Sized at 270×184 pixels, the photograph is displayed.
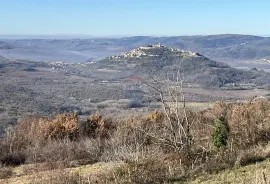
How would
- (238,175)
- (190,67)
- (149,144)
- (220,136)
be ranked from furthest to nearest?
(190,67)
(149,144)
(220,136)
(238,175)

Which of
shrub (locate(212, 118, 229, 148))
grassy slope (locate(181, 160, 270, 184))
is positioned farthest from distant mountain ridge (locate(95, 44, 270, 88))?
grassy slope (locate(181, 160, 270, 184))

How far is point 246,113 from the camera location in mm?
20828

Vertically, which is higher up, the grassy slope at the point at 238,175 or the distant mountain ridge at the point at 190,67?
the grassy slope at the point at 238,175

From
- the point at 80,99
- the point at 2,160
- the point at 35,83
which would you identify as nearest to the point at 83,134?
the point at 2,160

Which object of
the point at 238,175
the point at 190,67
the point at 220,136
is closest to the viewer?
the point at 238,175

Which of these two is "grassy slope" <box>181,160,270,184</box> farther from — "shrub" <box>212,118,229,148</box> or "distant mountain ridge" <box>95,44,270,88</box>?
"distant mountain ridge" <box>95,44,270,88</box>

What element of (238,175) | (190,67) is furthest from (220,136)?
(190,67)

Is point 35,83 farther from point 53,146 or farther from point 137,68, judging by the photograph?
point 53,146

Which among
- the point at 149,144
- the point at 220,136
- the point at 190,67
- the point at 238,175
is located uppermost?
the point at 238,175

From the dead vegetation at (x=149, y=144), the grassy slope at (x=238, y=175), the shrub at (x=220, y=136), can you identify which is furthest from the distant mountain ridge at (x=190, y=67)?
the grassy slope at (x=238, y=175)

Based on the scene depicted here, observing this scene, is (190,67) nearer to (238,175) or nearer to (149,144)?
(149,144)

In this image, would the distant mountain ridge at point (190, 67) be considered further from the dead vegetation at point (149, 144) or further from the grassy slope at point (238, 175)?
the grassy slope at point (238, 175)

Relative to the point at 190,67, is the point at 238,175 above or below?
above

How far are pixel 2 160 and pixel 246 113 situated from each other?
12003 millimetres
